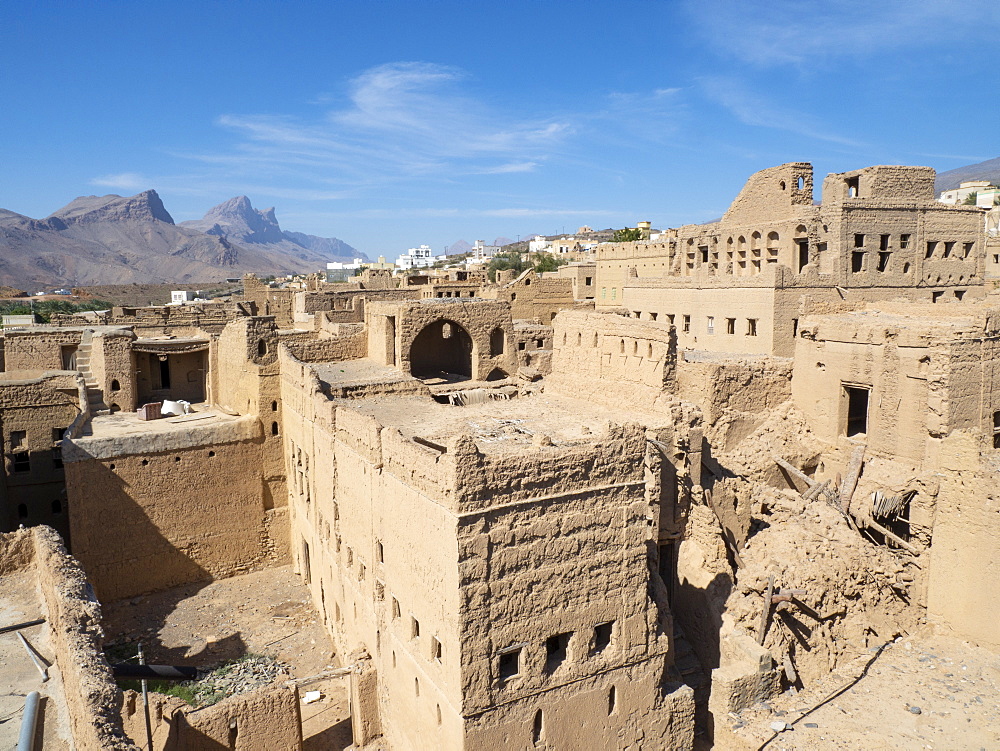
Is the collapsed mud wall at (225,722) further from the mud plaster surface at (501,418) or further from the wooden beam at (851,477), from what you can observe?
the wooden beam at (851,477)

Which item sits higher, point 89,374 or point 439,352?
point 439,352

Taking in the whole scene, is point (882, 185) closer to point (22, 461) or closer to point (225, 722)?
point (225, 722)

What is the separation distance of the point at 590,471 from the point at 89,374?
17.6 meters

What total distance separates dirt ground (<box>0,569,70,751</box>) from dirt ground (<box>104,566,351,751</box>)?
13.5 ft

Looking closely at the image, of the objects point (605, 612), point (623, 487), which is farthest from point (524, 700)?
point (623, 487)

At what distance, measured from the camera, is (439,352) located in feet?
73.4

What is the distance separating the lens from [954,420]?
48.4 ft

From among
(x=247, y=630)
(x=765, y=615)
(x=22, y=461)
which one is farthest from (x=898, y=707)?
(x=22, y=461)

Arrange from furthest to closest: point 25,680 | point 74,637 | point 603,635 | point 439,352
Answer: point 439,352 < point 603,635 < point 74,637 < point 25,680

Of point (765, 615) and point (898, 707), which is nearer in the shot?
point (898, 707)

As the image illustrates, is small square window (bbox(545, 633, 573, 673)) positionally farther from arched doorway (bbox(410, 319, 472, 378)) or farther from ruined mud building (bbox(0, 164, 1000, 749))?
arched doorway (bbox(410, 319, 472, 378))

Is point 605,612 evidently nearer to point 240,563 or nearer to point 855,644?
point 855,644

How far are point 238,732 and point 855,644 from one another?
32.8ft

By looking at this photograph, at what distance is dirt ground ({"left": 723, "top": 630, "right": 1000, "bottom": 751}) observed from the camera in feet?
33.4
